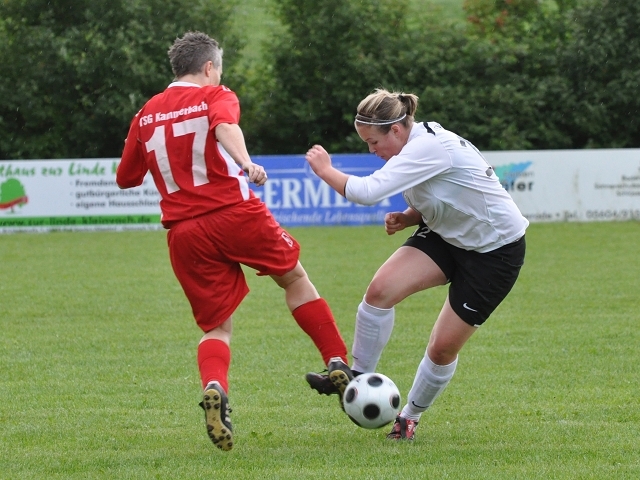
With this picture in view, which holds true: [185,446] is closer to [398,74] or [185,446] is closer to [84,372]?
[84,372]

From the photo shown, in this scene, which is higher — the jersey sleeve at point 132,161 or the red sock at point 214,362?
the jersey sleeve at point 132,161

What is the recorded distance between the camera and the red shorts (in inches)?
195

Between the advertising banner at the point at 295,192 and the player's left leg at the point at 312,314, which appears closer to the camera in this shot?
the player's left leg at the point at 312,314

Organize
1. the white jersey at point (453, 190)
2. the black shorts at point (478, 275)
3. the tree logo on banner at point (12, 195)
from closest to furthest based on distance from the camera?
the white jersey at point (453, 190), the black shorts at point (478, 275), the tree logo on banner at point (12, 195)

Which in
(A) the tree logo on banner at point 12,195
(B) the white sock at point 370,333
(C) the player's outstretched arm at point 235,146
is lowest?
(A) the tree logo on banner at point 12,195

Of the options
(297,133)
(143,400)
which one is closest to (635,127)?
(297,133)

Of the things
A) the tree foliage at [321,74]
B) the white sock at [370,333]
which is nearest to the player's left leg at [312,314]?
the white sock at [370,333]

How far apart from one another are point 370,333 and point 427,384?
410mm

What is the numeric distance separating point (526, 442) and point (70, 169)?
16493 mm

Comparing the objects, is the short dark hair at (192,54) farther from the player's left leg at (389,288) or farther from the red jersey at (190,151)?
the player's left leg at (389,288)

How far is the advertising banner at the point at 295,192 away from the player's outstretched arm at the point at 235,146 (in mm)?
15256

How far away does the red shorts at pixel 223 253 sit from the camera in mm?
4949

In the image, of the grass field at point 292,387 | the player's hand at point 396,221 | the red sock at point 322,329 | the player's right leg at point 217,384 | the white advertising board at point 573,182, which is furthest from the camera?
the white advertising board at point 573,182

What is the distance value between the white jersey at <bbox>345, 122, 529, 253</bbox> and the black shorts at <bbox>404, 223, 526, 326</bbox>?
48 mm
